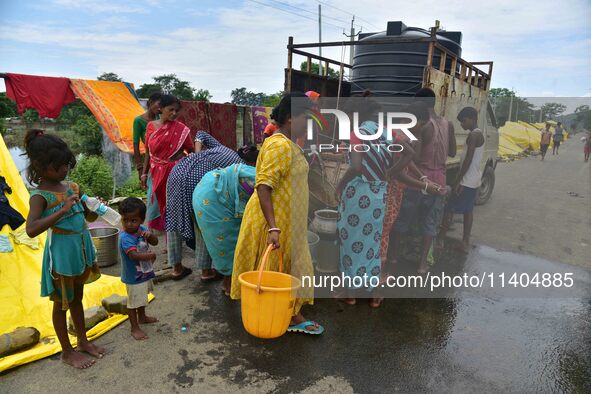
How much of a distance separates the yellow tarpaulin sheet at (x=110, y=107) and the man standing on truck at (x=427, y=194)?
4.48m

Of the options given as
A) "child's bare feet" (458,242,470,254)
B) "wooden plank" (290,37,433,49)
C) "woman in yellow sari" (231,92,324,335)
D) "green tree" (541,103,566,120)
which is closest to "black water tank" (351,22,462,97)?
"wooden plank" (290,37,433,49)

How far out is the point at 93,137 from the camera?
10.7 m

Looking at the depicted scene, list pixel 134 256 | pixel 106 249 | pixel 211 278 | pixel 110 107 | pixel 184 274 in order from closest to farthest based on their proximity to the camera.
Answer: pixel 134 256 < pixel 211 278 < pixel 184 274 < pixel 106 249 < pixel 110 107

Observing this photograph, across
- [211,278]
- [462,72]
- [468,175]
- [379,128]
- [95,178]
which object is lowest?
[211,278]

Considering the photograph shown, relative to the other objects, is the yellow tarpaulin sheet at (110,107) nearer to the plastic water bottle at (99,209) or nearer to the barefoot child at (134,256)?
the barefoot child at (134,256)

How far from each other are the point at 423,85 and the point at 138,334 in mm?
3786

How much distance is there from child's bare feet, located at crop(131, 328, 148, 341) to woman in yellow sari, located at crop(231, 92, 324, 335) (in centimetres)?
69

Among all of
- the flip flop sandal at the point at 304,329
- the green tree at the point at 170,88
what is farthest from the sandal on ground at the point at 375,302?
the green tree at the point at 170,88

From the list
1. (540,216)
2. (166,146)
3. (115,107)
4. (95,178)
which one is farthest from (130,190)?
(540,216)

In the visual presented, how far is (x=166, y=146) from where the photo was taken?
148 inches

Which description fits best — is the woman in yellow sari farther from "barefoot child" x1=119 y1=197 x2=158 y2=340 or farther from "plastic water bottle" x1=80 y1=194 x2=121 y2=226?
"plastic water bottle" x1=80 y1=194 x2=121 y2=226

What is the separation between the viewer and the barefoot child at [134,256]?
2602 millimetres

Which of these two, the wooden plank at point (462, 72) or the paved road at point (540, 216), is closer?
the paved road at point (540, 216)

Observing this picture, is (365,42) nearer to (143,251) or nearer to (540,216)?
(143,251)
